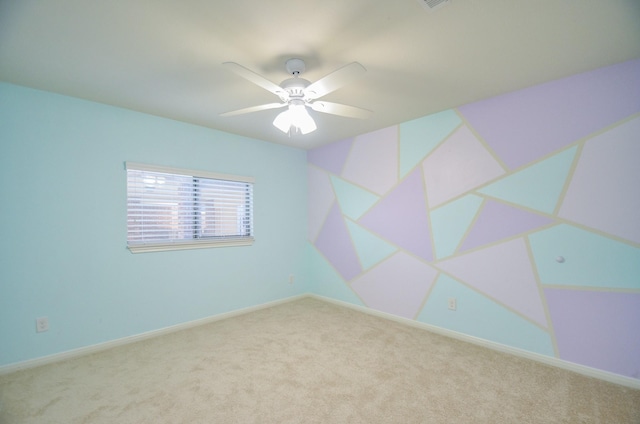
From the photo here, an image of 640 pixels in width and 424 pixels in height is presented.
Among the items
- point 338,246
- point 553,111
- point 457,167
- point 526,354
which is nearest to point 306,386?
point 526,354

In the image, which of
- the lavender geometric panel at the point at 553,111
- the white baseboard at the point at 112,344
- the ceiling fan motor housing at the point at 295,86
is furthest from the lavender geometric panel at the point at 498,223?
the white baseboard at the point at 112,344

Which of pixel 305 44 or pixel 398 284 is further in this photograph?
pixel 398 284

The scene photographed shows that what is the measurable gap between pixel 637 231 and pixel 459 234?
119 centimetres

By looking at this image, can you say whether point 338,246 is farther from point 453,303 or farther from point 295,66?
point 295,66

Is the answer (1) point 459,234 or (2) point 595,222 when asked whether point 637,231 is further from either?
(1) point 459,234

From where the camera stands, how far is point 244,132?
11.4 ft

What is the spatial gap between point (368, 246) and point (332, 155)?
141 centimetres

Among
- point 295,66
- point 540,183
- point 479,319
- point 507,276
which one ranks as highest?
point 295,66

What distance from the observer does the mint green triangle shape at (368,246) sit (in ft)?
11.2

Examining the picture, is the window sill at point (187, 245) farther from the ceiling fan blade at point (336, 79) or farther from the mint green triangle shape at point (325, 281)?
the ceiling fan blade at point (336, 79)

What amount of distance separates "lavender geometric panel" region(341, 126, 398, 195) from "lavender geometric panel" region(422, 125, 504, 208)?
0.43 meters

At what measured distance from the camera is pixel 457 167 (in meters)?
2.82

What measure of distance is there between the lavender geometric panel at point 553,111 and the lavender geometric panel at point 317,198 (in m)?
2.00

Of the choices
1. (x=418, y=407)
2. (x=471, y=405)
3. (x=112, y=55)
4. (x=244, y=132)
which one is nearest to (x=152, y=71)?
(x=112, y=55)
